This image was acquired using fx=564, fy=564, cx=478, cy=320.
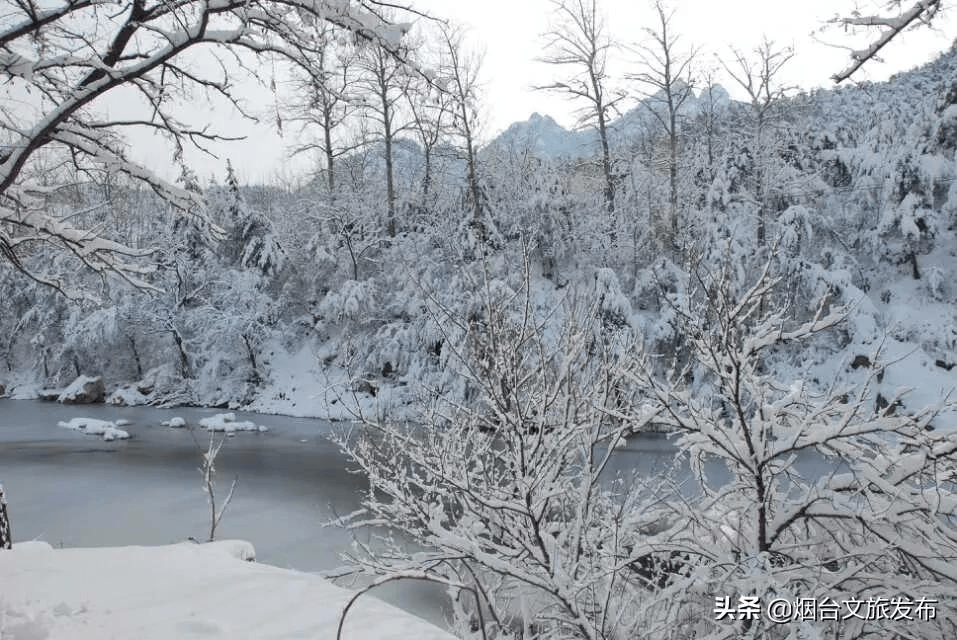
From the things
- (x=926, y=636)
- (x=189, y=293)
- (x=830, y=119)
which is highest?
(x=830, y=119)

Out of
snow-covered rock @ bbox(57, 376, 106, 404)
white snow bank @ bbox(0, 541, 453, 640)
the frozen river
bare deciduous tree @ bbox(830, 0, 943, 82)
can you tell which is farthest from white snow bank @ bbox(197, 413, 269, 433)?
bare deciduous tree @ bbox(830, 0, 943, 82)

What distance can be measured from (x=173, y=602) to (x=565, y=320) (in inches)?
119

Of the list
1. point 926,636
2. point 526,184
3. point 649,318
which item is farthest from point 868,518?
point 526,184

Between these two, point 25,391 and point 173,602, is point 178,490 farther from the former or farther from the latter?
point 25,391

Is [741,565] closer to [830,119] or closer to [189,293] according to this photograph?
[189,293]

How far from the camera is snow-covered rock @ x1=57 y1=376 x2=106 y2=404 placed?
23891 millimetres

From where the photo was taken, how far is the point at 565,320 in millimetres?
4246

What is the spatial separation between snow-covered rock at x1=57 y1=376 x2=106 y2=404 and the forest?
1.17 meters

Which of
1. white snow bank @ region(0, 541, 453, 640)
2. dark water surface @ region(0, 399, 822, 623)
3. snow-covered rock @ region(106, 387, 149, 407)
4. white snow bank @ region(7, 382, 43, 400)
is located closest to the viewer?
white snow bank @ region(0, 541, 453, 640)

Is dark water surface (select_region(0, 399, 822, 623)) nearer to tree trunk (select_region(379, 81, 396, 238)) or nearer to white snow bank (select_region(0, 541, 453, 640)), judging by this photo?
white snow bank (select_region(0, 541, 453, 640))

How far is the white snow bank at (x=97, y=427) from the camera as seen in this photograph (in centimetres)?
1755

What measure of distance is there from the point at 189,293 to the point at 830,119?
30750mm

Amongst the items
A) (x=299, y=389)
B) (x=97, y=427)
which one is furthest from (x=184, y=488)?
(x=299, y=389)

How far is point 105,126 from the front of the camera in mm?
5188
